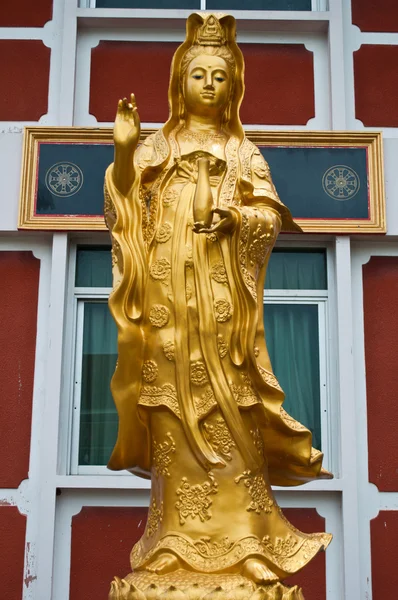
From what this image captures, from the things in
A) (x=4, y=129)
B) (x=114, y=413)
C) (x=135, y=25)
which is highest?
(x=135, y=25)

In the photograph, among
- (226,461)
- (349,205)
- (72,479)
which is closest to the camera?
(226,461)

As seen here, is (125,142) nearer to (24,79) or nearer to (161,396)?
(161,396)

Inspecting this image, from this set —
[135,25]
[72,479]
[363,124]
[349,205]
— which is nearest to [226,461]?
[72,479]

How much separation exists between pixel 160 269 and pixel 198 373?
0.44 meters

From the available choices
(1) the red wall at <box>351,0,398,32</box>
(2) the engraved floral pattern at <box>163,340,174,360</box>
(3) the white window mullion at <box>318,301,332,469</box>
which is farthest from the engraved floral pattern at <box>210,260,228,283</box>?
(1) the red wall at <box>351,0,398,32</box>

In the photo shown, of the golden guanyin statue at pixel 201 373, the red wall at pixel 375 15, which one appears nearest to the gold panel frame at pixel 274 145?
the red wall at pixel 375 15

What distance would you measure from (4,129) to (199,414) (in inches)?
125

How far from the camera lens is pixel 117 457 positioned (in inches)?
166

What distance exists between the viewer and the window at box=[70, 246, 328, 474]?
20.4 feet

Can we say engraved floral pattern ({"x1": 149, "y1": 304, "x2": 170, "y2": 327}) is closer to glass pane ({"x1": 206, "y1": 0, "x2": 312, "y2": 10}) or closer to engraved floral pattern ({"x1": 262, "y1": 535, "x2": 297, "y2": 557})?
engraved floral pattern ({"x1": 262, "y1": 535, "x2": 297, "y2": 557})

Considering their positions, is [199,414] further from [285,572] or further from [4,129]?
[4,129]

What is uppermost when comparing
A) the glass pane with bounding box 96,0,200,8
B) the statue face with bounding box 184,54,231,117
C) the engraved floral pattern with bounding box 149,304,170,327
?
the glass pane with bounding box 96,0,200,8

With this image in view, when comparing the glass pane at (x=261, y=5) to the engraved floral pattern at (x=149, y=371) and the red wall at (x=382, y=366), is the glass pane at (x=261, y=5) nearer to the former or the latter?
the red wall at (x=382, y=366)

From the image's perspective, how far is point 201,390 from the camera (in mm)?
4066
